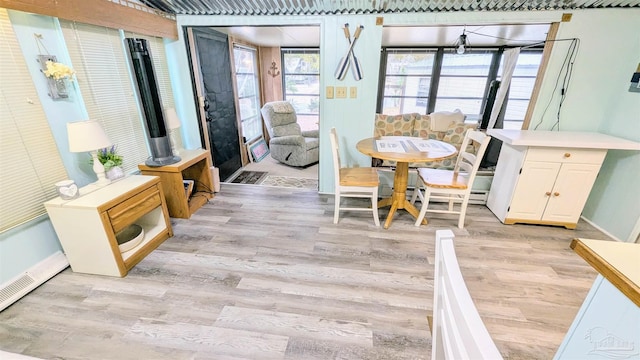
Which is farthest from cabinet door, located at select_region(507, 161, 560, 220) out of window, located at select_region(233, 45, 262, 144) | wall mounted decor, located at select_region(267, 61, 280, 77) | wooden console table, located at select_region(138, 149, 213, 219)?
wall mounted decor, located at select_region(267, 61, 280, 77)

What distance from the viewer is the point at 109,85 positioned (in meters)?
2.20

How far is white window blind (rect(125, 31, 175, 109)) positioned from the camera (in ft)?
8.77

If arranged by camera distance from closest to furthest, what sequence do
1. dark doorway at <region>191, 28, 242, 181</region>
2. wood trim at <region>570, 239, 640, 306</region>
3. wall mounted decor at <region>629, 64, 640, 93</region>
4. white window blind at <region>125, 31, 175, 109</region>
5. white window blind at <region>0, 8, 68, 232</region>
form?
wood trim at <region>570, 239, 640, 306</region>
white window blind at <region>0, 8, 68, 232</region>
wall mounted decor at <region>629, 64, 640, 93</region>
white window blind at <region>125, 31, 175, 109</region>
dark doorway at <region>191, 28, 242, 181</region>

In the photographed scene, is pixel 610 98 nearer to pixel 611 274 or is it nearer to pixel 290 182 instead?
pixel 611 274

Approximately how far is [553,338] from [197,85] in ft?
12.3

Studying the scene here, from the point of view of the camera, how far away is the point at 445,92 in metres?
5.36

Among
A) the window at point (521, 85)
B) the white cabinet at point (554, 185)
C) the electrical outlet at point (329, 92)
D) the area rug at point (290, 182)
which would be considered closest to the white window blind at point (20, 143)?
the area rug at point (290, 182)

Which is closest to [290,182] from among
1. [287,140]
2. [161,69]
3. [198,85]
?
[287,140]

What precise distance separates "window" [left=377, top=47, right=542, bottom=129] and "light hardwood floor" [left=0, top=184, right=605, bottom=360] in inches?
145

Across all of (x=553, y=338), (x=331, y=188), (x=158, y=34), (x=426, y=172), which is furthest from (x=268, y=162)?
(x=553, y=338)

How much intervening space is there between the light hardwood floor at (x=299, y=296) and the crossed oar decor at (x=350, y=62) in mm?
1558

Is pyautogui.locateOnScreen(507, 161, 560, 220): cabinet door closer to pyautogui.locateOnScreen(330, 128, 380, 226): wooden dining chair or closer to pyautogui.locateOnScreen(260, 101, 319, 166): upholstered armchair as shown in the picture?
pyautogui.locateOnScreen(330, 128, 380, 226): wooden dining chair

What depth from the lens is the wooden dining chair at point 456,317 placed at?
42cm

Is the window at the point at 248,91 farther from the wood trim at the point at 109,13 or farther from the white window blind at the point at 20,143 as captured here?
the white window blind at the point at 20,143
